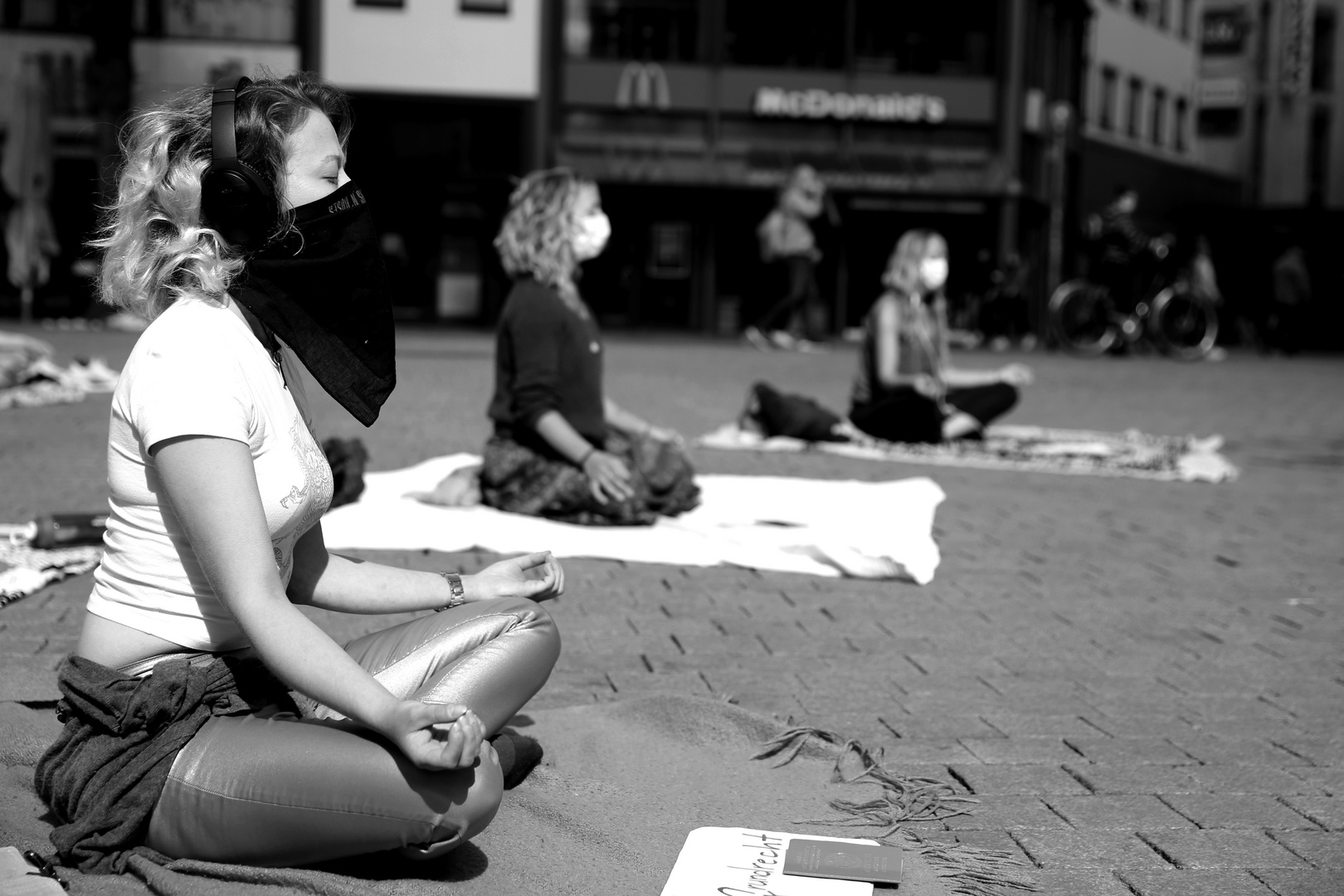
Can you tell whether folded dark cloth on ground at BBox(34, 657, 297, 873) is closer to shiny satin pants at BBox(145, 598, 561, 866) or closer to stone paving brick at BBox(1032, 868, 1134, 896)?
shiny satin pants at BBox(145, 598, 561, 866)

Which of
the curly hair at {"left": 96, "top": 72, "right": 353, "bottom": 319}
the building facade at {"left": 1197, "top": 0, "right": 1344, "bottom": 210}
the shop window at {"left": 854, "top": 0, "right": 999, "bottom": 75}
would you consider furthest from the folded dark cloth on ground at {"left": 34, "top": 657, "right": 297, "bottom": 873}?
the building facade at {"left": 1197, "top": 0, "right": 1344, "bottom": 210}

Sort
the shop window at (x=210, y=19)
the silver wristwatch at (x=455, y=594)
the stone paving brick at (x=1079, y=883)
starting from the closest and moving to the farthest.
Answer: the stone paving brick at (x=1079, y=883) → the silver wristwatch at (x=455, y=594) → the shop window at (x=210, y=19)

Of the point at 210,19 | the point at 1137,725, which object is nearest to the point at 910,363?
the point at 1137,725

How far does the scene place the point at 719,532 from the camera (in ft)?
22.3

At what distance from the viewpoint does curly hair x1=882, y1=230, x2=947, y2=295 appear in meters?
9.87

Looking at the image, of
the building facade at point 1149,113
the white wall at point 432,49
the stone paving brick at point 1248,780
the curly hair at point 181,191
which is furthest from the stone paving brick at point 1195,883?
the building facade at point 1149,113

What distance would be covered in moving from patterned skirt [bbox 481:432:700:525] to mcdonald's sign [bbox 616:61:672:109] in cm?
2228

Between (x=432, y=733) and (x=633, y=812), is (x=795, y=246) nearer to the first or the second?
(x=633, y=812)

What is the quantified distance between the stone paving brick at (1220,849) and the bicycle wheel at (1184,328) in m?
19.5

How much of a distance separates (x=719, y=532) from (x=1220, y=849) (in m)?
3.70

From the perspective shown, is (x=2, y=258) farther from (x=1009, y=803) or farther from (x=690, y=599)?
(x=1009, y=803)

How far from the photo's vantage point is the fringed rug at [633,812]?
112 inches

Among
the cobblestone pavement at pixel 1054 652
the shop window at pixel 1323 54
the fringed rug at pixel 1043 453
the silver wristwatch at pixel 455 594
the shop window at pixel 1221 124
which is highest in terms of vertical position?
the shop window at pixel 1323 54

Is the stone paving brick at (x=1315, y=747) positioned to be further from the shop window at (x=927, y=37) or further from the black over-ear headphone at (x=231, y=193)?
the shop window at (x=927, y=37)
